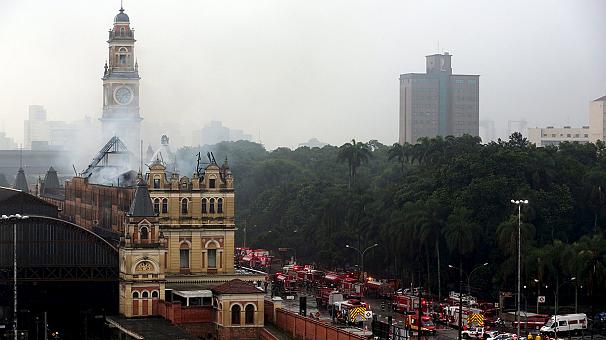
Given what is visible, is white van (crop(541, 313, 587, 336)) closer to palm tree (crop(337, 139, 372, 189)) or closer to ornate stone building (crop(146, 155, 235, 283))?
ornate stone building (crop(146, 155, 235, 283))

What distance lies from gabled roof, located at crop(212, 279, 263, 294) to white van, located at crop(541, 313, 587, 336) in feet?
61.5

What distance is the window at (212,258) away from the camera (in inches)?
4082

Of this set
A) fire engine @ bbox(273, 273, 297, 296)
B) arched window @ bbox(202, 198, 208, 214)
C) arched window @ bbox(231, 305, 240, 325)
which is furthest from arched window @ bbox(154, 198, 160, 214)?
fire engine @ bbox(273, 273, 297, 296)

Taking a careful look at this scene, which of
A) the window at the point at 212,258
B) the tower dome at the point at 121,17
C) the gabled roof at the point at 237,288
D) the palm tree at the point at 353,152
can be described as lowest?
the gabled roof at the point at 237,288

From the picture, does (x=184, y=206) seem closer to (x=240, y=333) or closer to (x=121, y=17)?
(x=240, y=333)

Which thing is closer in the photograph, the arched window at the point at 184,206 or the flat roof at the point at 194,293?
the flat roof at the point at 194,293

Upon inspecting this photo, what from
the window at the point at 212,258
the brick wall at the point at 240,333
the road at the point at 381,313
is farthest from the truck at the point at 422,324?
the window at the point at 212,258

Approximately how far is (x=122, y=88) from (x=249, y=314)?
234ft

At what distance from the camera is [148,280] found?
301ft

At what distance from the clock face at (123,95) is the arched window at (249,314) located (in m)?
70.6

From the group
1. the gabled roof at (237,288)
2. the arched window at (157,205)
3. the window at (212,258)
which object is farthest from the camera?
the window at (212,258)

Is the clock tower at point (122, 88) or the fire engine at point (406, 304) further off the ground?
the clock tower at point (122, 88)

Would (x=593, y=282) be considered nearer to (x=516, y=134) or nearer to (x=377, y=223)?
(x=377, y=223)

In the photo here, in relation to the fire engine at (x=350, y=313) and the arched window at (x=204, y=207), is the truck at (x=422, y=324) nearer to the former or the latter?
the fire engine at (x=350, y=313)
